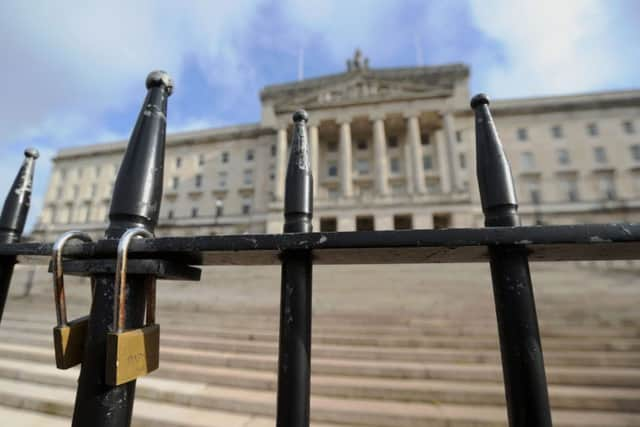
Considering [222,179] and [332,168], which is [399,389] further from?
[222,179]

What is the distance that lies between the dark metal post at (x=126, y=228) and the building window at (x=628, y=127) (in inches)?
2103

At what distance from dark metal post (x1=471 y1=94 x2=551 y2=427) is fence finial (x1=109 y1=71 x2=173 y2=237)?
56.2 inches

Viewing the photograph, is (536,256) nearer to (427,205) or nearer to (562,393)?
(562,393)

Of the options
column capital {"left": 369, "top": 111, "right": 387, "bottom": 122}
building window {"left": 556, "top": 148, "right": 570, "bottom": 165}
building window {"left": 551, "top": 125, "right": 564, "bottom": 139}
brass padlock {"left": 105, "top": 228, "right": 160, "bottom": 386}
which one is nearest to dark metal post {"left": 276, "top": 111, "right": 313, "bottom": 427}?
brass padlock {"left": 105, "top": 228, "right": 160, "bottom": 386}

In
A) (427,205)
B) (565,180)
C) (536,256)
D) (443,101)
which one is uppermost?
(443,101)

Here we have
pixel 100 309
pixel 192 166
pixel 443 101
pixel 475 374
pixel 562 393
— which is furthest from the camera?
pixel 192 166

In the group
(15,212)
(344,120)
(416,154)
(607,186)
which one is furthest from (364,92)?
(15,212)

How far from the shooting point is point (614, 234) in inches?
38.7

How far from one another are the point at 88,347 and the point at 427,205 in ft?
101

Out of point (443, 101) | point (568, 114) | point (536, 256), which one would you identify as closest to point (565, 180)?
point (568, 114)

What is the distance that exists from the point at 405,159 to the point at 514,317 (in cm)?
3834

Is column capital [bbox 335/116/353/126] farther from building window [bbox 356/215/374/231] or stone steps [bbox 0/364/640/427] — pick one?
stone steps [bbox 0/364/640/427]

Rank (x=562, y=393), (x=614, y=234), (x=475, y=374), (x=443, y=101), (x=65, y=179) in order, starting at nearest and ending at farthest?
(x=614, y=234) → (x=562, y=393) → (x=475, y=374) → (x=443, y=101) → (x=65, y=179)

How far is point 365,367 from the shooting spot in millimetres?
4293
